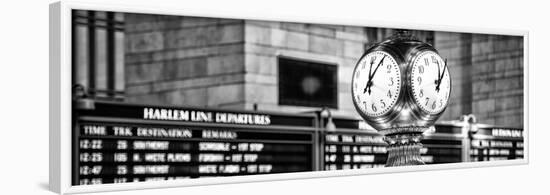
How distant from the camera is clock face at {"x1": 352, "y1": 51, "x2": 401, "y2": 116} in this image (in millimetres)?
10117

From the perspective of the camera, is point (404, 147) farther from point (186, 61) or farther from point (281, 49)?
point (186, 61)

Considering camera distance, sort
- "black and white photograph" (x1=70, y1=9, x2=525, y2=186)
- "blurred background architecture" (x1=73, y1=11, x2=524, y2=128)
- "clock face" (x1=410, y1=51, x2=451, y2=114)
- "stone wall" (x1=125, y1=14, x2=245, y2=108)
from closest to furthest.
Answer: "black and white photograph" (x1=70, y1=9, x2=525, y2=186) < "blurred background architecture" (x1=73, y1=11, x2=524, y2=128) < "stone wall" (x1=125, y1=14, x2=245, y2=108) < "clock face" (x1=410, y1=51, x2=451, y2=114)

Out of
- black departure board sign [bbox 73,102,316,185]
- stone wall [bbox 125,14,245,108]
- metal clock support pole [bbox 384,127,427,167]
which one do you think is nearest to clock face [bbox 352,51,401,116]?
metal clock support pole [bbox 384,127,427,167]

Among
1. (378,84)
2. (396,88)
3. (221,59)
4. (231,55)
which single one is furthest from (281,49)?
(396,88)

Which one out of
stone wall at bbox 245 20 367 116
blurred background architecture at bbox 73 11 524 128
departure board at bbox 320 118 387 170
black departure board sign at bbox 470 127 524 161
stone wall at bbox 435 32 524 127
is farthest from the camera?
black departure board sign at bbox 470 127 524 161

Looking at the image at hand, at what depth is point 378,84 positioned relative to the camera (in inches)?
399

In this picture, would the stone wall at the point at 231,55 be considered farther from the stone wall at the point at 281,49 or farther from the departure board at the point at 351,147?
the departure board at the point at 351,147

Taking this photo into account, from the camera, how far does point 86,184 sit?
30.1 feet

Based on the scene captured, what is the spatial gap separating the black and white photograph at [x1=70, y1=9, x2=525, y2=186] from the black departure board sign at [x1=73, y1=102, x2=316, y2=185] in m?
0.01

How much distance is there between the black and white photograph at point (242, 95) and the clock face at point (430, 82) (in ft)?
0.05

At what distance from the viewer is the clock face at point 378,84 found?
10.1 meters

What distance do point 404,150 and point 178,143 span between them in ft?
8.41

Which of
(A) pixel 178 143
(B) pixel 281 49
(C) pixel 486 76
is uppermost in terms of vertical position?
(B) pixel 281 49

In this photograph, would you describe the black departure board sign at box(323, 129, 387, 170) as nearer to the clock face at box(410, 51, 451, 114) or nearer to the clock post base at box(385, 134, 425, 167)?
the clock post base at box(385, 134, 425, 167)
